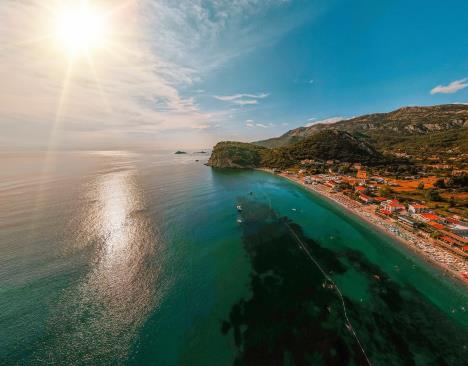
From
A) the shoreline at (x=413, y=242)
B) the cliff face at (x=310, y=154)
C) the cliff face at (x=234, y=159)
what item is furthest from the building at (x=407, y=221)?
the cliff face at (x=234, y=159)

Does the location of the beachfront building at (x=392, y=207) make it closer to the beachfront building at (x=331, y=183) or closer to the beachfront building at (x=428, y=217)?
Result: the beachfront building at (x=428, y=217)

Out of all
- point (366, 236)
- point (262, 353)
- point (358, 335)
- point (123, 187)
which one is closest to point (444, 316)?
point (358, 335)

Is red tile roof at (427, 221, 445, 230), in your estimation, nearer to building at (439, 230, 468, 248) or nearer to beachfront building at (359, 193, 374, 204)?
building at (439, 230, 468, 248)

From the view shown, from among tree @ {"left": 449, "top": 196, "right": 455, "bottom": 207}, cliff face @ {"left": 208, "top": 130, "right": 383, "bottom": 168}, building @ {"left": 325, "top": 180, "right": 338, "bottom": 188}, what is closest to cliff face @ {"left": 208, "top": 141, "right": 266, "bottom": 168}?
cliff face @ {"left": 208, "top": 130, "right": 383, "bottom": 168}

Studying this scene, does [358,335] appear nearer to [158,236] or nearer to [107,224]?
[158,236]

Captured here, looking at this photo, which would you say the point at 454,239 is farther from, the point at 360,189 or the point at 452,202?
the point at 360,189
